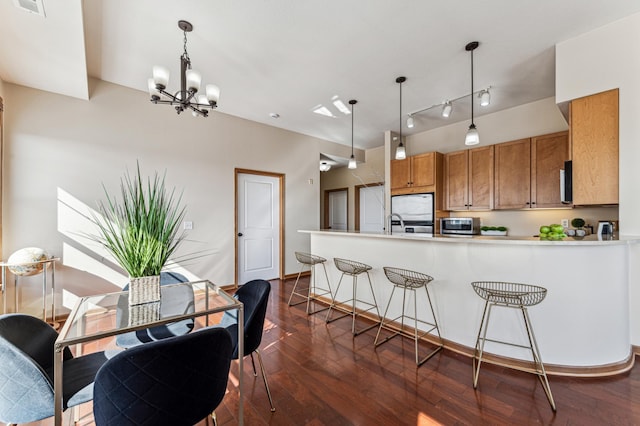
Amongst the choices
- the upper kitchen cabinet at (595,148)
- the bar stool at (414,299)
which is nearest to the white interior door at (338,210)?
the bar stool at (414,299)

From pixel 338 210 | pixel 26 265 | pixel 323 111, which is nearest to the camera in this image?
pixel 26 265

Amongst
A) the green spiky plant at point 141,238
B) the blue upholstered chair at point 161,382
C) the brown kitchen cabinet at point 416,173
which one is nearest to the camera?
the blue upholstered chair at point 161,382

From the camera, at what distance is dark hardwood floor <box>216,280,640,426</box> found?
5.38ft

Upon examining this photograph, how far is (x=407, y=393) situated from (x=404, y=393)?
21 mm

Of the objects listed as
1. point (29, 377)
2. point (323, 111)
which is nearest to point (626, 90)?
point (323, 111)

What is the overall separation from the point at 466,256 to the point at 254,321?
6.23 ft

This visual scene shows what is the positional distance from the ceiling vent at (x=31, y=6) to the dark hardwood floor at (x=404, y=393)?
2.71 metres

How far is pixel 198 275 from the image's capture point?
13.1ft

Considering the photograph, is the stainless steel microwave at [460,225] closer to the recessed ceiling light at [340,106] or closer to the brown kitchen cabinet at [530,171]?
the brown kitchen cabinet at [530,171]

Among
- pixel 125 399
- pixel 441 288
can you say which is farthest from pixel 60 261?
pixel 441 288

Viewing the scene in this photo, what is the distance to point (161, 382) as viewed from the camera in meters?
0.92

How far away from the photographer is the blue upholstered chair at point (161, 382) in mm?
877

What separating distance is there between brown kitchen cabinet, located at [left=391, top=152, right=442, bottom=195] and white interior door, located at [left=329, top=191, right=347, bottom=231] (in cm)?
208

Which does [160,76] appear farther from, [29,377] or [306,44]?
[29,377]
